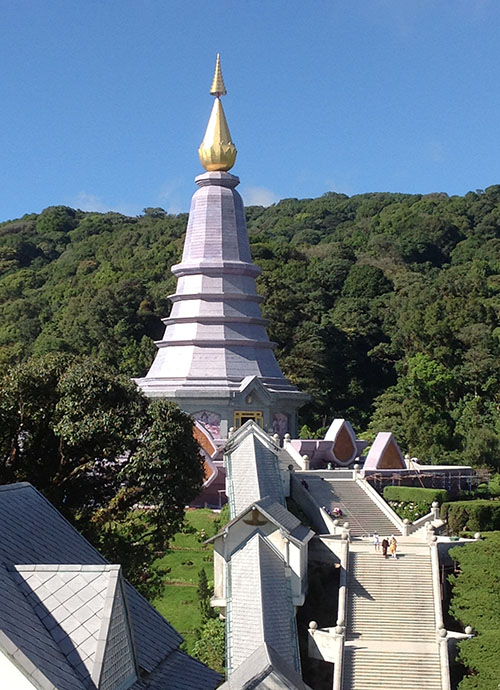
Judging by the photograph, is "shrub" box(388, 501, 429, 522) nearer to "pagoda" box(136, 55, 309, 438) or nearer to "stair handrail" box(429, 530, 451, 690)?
"stair handrail" box(429, 530, 451, 690)

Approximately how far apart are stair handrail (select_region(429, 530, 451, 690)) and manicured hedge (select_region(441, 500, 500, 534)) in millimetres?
3124

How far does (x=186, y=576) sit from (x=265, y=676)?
59.1 feet

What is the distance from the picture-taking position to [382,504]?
3200cm

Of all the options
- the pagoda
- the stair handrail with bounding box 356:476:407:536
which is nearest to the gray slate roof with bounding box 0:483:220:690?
the stair handrail with bounding box 356:476:407:536

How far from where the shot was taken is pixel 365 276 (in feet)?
233

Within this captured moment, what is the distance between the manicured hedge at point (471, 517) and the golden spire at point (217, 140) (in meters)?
18.5

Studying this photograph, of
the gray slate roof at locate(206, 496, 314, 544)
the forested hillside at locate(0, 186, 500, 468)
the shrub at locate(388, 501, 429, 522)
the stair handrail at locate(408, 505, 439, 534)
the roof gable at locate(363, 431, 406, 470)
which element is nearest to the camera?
the gray slate roof at locate(206, 496, 314, 544)

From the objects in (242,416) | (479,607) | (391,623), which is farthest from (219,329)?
(479,607)

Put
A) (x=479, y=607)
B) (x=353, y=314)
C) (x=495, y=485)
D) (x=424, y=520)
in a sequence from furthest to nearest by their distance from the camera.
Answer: (x=353, y=314), (x=495, y=485), (x=424, y=520), (x=479, y=607)

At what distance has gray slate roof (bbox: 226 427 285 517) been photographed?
27859 millimetres

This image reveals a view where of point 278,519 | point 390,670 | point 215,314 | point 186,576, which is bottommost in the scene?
point 390,670

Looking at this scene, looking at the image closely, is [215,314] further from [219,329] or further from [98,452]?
[98,452]

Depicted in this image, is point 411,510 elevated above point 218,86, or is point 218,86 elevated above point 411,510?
point 218,86

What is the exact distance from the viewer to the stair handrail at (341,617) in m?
22.6
